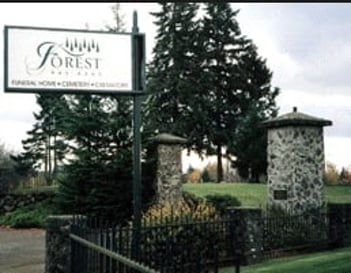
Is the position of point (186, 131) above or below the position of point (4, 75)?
above

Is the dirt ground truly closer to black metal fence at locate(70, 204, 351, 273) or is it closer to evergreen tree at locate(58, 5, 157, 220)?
evergreen tree at locate(58, 5, 157, 220)

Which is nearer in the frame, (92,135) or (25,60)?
(25,60)

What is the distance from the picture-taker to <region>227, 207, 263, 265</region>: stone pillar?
509 inches

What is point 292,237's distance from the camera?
1462 cm

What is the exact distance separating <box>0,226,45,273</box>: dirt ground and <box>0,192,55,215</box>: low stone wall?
3059 millimetres

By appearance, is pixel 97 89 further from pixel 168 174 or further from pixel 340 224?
pixel 168 174

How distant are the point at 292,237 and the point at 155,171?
238 inches

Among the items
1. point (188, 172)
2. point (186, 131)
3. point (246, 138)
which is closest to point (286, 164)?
point (246, 138)

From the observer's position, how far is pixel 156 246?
28.9ft

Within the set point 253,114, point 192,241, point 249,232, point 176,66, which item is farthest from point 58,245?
point 176,66

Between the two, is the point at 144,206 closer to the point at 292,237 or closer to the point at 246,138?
the point at 292,237

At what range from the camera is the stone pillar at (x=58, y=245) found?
8.88 m

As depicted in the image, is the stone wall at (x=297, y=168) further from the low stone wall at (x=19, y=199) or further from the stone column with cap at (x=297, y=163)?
the low stone wall at (x=19, y=199)

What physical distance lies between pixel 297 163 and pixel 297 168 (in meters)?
0.13
